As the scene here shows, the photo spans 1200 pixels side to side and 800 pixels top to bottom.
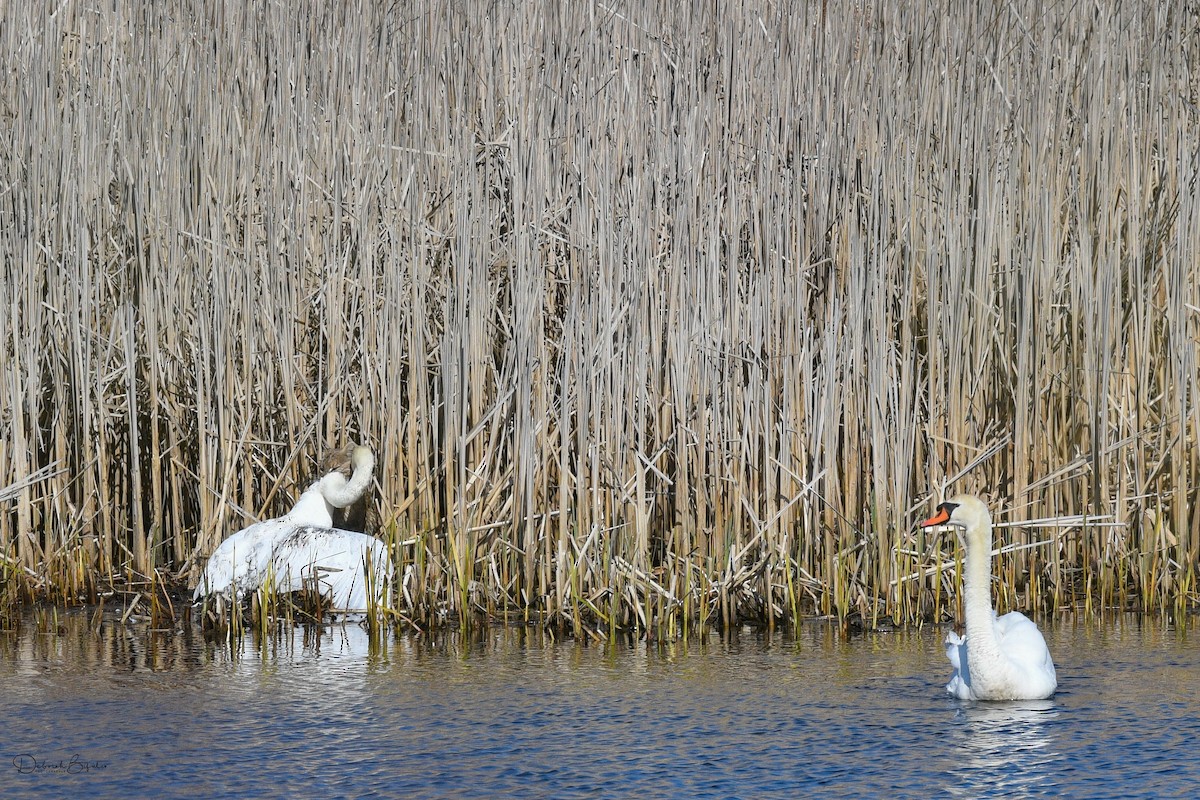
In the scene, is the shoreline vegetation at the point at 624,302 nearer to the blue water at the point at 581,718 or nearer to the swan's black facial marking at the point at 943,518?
the blue water at the point at 581,718

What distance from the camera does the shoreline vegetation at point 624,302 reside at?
6.44m

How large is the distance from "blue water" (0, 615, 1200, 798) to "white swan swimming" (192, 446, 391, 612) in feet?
0.89

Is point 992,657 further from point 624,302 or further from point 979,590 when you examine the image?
point 624,302

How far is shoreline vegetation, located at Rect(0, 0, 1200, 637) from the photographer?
6438mm

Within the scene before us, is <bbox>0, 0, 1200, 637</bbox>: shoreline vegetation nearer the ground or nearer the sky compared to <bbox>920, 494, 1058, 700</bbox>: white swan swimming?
nearer the sky

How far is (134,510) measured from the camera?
698 cm

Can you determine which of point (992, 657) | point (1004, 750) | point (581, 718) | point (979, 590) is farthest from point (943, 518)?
point (581, 718)

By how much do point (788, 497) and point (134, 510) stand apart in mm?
2739

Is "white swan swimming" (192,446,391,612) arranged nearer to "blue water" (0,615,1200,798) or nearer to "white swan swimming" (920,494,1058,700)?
"blue water" (0,615,1200,798)

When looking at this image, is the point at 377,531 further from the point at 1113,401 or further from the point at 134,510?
the point at 1113,401

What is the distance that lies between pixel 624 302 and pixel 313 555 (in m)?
1.59

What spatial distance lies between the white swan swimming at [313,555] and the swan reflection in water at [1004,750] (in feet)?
7.90

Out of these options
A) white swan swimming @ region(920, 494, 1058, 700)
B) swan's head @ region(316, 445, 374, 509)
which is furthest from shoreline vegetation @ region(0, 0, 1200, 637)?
white swan swimming @ region(920, 494, 1058, 700)

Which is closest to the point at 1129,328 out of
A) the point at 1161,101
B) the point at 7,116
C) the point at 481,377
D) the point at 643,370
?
the point at 1161,101
